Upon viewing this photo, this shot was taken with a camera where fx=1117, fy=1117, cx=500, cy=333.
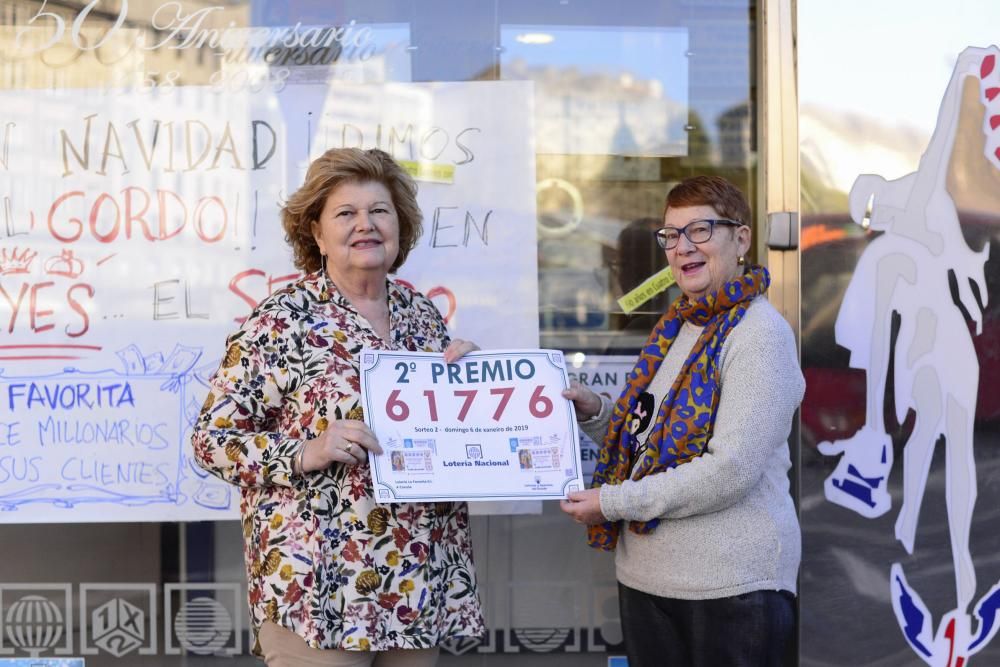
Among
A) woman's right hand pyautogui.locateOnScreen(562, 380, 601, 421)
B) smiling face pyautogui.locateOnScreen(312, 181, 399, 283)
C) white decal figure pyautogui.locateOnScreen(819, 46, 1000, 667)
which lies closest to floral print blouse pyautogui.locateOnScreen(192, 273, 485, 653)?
smiling face pyautogui.locateOnScreen(312, 181, 399, 283)

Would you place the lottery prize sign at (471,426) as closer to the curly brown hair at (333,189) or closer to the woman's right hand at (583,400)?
the woman's right hand at (583,400)

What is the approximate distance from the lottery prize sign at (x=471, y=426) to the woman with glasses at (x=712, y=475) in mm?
147

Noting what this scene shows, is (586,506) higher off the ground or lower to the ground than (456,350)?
lower

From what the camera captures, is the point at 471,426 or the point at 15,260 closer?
the point at 471,426

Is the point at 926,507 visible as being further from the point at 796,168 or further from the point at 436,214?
the point at 436,214

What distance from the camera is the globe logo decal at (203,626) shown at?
12.5ft

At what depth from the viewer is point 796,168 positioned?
3.68 m

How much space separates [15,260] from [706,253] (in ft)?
7.69

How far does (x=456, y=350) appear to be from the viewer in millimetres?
2793

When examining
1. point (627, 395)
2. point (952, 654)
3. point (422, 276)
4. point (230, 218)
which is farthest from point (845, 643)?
point (230, 218)

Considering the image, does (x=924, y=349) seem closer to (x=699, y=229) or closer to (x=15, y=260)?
(x=699, y=229)

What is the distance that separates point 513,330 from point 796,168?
1.07m

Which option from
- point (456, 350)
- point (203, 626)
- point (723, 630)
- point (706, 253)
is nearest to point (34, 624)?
point (203, 626)

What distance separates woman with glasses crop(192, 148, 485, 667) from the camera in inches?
102
